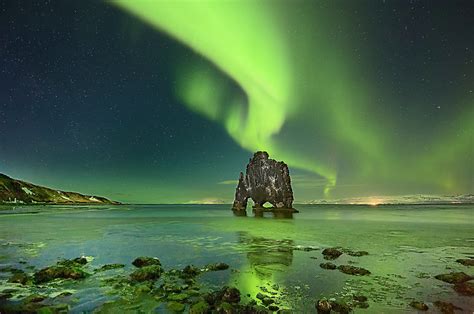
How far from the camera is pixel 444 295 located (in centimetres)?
1631

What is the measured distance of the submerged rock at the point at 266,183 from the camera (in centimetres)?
14925

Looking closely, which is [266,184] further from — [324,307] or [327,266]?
[324,307]

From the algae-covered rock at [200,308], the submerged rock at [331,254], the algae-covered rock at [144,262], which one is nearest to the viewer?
the algae-covered rock at [200,308]

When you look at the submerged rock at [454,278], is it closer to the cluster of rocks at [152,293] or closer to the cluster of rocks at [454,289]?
the cluster of rocks at [454,289]

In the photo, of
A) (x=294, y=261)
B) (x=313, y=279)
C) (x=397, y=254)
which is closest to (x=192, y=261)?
(x=294, y=261)

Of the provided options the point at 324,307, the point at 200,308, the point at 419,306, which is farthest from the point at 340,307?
the point at 200,308

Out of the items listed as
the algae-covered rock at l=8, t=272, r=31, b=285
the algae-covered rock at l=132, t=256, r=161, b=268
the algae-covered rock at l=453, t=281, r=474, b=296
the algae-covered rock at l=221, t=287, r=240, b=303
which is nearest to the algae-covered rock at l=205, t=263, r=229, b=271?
the algae-covered rock at l=132, t=256, r=161, b=268

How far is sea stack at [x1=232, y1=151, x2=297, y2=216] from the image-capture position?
489 feet

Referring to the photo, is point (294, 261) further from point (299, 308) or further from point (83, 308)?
point (83, 308)

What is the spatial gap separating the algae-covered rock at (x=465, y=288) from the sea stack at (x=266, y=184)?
126 m

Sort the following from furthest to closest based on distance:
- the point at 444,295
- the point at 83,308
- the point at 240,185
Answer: the point at 240,185
the point at 444,295
the point at 83,308

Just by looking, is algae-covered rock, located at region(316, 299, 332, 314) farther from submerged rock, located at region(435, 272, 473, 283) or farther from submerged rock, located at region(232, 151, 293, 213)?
submerged rock, located at region(232, 151, 293, 213)

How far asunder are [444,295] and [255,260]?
14.5 meters

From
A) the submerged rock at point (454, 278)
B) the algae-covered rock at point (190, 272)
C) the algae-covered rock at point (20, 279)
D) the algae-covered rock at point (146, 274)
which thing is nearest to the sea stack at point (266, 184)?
the algae-covered rock at point (190, 272)
